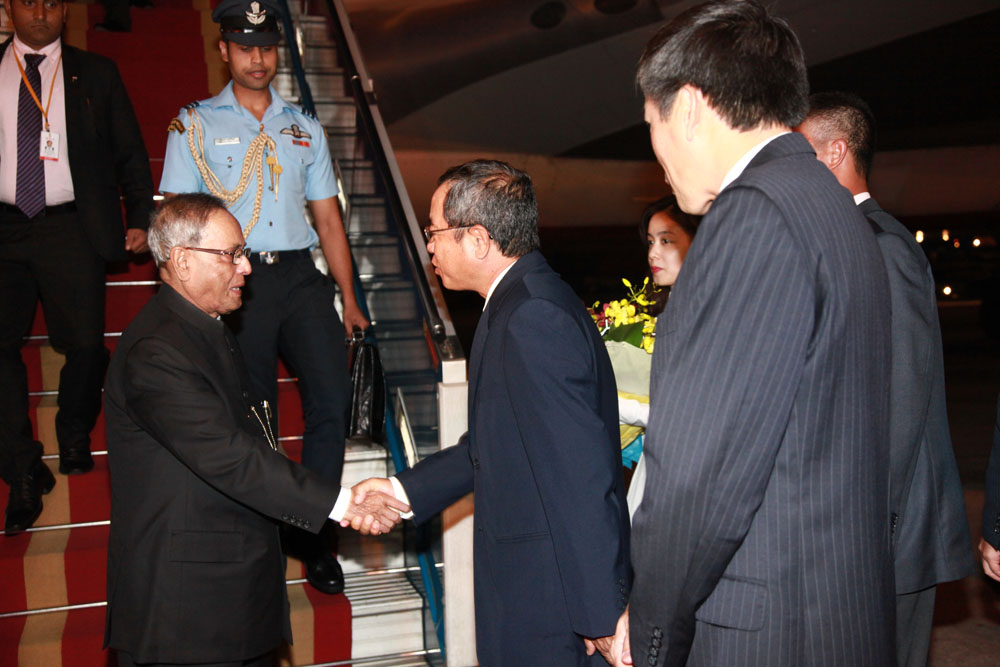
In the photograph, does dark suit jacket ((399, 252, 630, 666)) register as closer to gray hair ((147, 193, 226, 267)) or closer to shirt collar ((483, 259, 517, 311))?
shirt collar ((483, 259, 517, 311))

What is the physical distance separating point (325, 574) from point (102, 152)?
205cm

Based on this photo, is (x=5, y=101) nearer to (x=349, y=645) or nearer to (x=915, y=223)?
(x=349, y=645)

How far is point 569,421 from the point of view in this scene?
1895mm

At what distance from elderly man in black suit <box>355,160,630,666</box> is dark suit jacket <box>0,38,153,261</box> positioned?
212 centimetres

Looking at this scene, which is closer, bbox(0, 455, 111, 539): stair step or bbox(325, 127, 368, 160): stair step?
bbox(0, 455, 111, 539): stair step

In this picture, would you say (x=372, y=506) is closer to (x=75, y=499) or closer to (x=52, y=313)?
(x=75, y=499)

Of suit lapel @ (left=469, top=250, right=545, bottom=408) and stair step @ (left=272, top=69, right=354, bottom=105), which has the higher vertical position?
stair step @ (left=272, top=69, right=354, bottom=105)

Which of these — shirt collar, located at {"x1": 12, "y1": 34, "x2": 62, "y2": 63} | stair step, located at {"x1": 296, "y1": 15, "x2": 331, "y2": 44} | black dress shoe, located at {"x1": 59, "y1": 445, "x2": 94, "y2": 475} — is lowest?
black dress shoe, located at {"x1": 59, "y1": 445, "x2": 94, "y2": 475}

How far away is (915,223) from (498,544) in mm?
11778

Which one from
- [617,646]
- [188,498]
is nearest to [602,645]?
[617,646]

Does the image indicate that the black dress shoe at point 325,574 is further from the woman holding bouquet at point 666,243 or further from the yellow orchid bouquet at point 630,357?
the woman holding bouquet at point 666,243

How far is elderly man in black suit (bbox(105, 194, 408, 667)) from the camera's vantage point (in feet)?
7.33

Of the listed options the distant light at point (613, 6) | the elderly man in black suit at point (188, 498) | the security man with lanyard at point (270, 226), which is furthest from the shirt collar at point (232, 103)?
the distant light at point (613, 6)

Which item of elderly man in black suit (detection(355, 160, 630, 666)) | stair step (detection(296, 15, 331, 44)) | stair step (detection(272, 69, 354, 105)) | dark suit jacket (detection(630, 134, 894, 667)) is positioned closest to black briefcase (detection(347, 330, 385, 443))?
elderly man in black suit (detection(355, 160, 630, 666))
